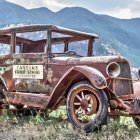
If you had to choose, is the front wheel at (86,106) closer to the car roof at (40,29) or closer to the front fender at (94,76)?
the front fender at (94,76)

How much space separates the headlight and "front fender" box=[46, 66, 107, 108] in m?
0.42

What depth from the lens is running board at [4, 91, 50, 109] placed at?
32.7 feet

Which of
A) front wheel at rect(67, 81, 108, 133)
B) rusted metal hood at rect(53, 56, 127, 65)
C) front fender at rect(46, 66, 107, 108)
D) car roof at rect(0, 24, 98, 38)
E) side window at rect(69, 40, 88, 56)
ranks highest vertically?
car roof at rect(0, 24, 98, 38)

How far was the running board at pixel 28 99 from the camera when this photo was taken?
998cm

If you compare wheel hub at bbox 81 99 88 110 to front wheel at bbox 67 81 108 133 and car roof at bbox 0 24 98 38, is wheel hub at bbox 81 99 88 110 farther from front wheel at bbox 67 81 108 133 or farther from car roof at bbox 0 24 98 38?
car roof at bbox 0 24 98 38

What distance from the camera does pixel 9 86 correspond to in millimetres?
10922

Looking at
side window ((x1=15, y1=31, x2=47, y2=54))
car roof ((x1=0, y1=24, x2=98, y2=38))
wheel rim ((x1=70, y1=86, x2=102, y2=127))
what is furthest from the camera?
side window ((x1=15, y1=31, x2=47, y2=54))

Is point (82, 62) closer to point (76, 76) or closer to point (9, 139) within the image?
point (76, 76)

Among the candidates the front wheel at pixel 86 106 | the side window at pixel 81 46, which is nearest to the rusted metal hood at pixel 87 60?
the front wheel at pixel 86 106

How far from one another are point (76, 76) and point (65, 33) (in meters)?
1.64

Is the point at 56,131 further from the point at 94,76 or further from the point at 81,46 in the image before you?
the point at 81,46

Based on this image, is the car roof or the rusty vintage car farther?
the car roof

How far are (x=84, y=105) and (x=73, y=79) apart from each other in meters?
0.74

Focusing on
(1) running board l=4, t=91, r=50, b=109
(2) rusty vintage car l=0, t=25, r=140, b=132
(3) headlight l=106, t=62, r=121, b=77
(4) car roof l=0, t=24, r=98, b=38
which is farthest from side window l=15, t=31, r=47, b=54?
(3) headlight l=106, t=62, r=121, b=77
